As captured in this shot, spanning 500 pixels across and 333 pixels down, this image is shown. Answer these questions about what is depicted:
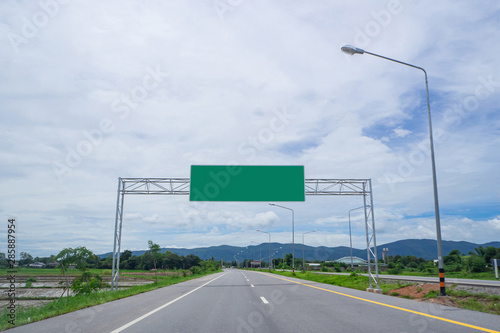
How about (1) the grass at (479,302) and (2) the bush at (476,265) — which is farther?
(2) the bush at (476,265)

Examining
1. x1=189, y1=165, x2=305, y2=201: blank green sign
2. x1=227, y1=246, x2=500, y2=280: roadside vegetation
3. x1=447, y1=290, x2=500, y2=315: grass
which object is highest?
x1=189, y1=165, x2=305, y2=201: blank green sign

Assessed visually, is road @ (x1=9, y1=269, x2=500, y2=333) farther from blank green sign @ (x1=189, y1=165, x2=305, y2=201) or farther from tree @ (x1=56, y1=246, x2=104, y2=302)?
blank green sign @ (x1=189, y1=165, x2=305, y2=201)

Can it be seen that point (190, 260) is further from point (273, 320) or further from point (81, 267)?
point (273, 320)

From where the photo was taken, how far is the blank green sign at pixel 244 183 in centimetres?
2017

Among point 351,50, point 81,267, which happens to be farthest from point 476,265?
point 81,267

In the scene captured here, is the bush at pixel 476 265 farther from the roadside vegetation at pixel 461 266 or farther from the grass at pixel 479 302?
the grass at pixel 479 302

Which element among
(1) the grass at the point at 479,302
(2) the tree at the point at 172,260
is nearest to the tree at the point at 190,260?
(2) the tree at the point at 172,260

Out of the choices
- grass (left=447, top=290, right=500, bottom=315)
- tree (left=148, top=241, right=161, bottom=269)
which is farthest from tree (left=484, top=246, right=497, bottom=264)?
tree (left=148, top=241, right=161, bottom=269)

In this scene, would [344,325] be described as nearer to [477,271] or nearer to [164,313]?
[164,313]

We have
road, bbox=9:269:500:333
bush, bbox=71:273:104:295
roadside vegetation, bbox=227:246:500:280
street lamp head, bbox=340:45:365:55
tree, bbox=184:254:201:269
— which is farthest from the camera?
tree, bbox=184:254:201:269

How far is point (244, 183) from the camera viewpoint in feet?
66.4

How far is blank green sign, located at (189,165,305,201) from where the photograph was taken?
66.2 feet

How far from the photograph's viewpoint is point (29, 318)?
905 cm

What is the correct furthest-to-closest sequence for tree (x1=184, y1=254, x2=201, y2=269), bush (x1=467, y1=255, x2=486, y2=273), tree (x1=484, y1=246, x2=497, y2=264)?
tree (x1=184, y1=254, x2=201, y2=269) → tree (x1=484, y1=246, x2=497, y2=264) → bush (x1=467, y1=255, x2=486, y2=273)
